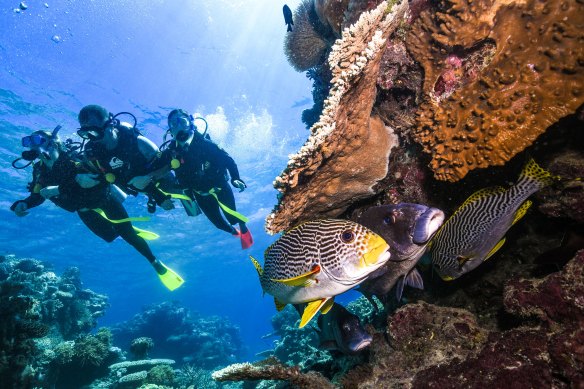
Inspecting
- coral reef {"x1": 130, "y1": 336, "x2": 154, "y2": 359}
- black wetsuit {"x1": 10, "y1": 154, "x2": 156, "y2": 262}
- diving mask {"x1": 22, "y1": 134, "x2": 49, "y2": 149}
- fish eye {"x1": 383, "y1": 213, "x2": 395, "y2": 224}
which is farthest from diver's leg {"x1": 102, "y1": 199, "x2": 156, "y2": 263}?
fish eye {"x1": 383, "y1": 213, "x2": 395, "y2": 224}

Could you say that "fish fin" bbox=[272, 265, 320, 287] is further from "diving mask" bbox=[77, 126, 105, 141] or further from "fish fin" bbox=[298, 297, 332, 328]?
"diving mask" bbox=[77, 126, 105, 141]

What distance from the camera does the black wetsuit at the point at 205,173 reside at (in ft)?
28.3

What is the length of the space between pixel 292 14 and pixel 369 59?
4261mm

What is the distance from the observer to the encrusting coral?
2523 mm

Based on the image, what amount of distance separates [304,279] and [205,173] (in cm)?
782

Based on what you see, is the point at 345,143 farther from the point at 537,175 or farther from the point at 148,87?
the point at 148,87

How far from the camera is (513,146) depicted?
226 cm

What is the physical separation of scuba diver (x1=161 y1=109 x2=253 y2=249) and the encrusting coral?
16.6 ft

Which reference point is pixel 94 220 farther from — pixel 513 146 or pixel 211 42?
pixel 211 42

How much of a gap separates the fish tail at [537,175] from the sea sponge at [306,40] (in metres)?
4.39

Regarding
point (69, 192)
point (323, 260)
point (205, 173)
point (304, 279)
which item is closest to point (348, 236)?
point (323, 260)

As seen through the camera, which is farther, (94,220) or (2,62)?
(2,62)

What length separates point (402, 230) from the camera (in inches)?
98.2

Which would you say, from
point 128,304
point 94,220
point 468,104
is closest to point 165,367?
point 94,220
